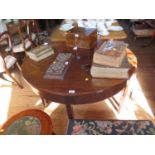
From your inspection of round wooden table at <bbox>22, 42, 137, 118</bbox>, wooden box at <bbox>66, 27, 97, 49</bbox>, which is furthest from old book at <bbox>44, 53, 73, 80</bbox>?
wooden box at <bbox>66, 27, 97, 49</bbox>

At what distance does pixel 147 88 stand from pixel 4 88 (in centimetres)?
180

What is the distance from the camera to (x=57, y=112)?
2.02 metres

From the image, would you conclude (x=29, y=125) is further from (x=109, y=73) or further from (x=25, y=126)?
(x=109, y=73)

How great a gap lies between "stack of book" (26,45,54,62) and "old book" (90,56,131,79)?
500 mm

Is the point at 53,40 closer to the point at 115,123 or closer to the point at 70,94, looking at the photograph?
the point at 70,94

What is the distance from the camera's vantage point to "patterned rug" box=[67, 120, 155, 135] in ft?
4.20

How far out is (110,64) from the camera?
126 centimetres

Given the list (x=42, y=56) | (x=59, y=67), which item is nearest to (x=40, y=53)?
(x=42, y=56)

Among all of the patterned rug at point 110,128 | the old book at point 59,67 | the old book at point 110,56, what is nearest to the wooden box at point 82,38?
the old book at point 59,67

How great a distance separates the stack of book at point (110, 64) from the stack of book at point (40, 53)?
500 millimetres

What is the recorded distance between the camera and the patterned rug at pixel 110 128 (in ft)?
4.20

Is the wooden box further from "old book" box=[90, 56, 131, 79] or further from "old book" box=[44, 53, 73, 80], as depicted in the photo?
"old book" box=[90, 56, 131, 79]
